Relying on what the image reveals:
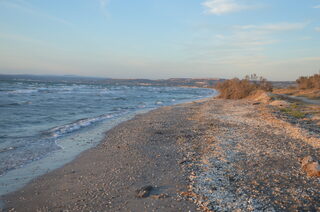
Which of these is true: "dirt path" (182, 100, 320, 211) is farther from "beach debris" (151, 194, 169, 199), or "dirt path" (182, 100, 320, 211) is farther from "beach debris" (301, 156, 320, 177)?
"beach debris" (151, 194, 169, 199)

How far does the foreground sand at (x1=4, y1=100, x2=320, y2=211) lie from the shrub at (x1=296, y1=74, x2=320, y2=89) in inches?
1543

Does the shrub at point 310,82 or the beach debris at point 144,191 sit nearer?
the beach debris at point 144,191

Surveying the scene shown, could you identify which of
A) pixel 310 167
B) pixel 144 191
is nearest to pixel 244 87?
pixel 310 167

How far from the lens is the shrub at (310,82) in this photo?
143 ft

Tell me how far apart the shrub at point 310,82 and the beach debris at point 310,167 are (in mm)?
42189

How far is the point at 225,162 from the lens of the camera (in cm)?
779

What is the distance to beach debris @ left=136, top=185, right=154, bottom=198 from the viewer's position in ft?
18.5

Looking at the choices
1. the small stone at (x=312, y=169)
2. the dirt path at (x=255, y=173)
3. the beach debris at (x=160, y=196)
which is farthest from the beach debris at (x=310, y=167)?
the beach debris at (x=160, y=196)

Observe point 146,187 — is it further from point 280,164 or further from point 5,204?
point 280,164

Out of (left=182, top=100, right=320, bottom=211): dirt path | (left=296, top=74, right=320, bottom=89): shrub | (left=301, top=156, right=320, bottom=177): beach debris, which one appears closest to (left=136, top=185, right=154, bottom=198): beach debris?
(left=182, top=100, right=320, bottom=211): dirt path

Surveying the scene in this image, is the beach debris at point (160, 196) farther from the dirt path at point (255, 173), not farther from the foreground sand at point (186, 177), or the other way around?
the dirt path at point (255, 173)

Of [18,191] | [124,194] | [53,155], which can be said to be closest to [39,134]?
[53,155]

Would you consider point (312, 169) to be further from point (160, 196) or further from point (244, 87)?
point (244, 87)

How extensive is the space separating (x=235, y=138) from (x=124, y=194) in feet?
22.5
